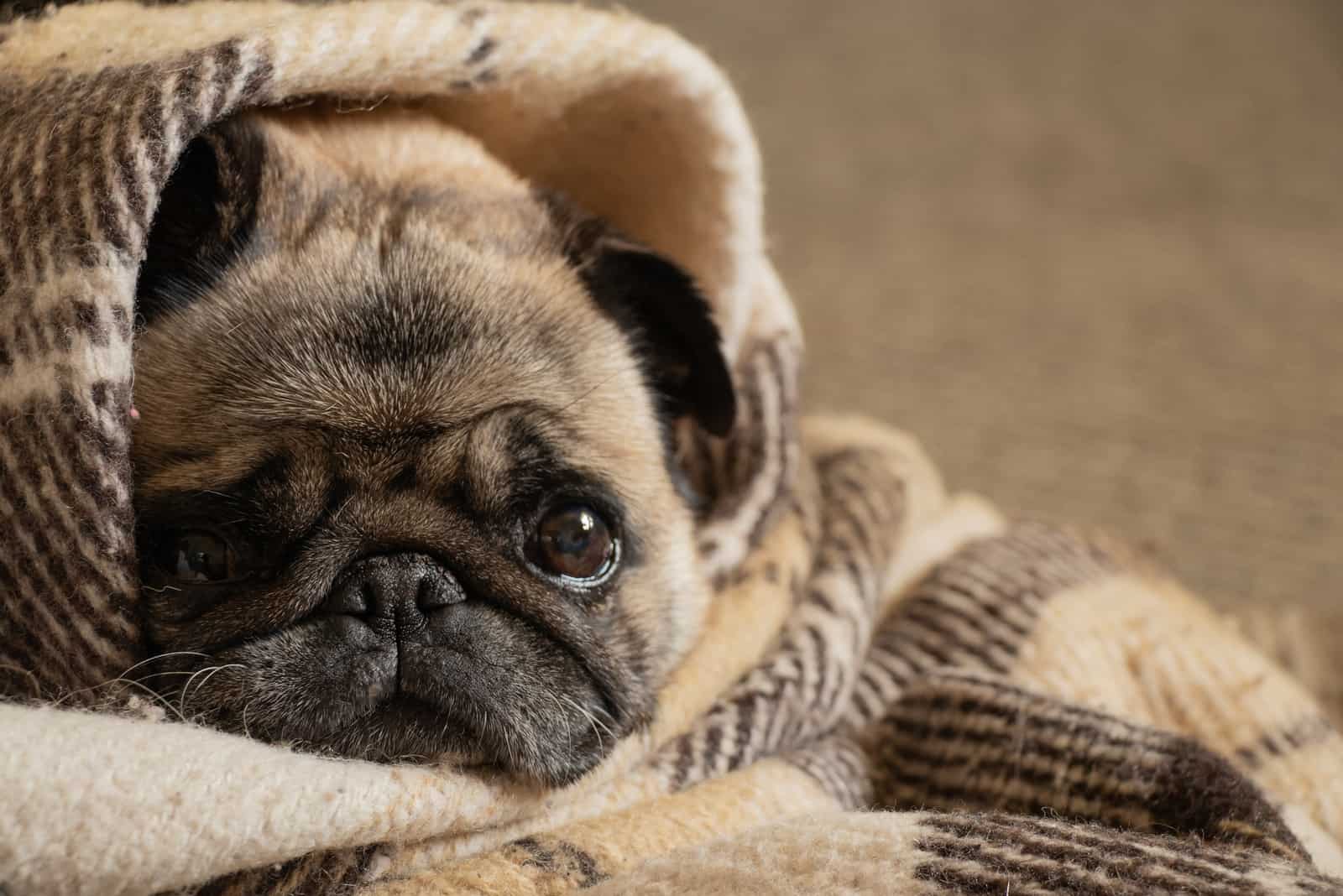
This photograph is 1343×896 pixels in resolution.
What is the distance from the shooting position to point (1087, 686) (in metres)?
1.32

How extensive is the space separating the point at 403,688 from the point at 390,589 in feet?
0.27

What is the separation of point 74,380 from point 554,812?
1.79ft

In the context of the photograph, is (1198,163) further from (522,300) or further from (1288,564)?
(522,300)

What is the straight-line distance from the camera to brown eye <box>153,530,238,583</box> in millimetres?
984

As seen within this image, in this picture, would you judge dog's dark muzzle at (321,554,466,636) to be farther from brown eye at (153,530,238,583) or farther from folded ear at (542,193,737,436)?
folded ear at (542,193,737,436)

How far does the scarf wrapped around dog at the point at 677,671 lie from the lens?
2.74 ft

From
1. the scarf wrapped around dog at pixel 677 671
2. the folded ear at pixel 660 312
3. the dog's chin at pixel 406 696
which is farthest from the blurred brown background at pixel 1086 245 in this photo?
the dog's chin at pixel 406 696

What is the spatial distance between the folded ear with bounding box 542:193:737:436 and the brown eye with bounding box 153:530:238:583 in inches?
18.3

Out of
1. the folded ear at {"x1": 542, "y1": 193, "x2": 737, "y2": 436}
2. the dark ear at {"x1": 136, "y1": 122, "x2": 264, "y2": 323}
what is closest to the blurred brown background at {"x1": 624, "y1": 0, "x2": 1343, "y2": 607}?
the folded ear at {"x1": 542, "y1": 193, "x2": 737, "y2": 436}

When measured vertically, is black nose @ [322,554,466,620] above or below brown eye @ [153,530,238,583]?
above

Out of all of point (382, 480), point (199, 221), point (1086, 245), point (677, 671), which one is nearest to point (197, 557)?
point (382, 480)

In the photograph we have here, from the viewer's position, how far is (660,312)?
1301mm

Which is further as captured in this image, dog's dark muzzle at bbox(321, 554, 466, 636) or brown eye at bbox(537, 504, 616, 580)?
brown eye at bbox(537, 504, 616, 580)

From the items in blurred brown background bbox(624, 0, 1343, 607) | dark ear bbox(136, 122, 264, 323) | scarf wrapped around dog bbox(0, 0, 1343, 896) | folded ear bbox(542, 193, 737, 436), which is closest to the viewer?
scarf wrapped around dog bbox(0, 0, 1343, 896)
